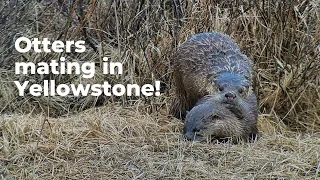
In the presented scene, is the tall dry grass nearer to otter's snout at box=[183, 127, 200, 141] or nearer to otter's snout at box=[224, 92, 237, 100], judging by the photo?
otter's snout at box=[183, 127, 200, 141]

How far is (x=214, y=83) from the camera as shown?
502 centimetres

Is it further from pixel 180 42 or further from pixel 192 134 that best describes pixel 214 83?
pixel 180 42

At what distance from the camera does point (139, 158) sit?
4.53m

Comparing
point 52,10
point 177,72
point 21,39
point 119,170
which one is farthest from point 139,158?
point 52,10

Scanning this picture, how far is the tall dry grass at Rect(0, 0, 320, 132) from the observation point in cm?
599

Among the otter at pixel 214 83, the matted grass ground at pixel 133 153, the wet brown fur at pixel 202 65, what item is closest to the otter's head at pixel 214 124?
the otter at pixel 214 83

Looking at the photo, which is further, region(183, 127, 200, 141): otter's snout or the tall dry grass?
the tall dry grass

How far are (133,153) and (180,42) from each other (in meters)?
1.99

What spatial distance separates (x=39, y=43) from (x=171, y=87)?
1482 millimetres

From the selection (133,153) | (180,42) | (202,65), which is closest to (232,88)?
(202,65)

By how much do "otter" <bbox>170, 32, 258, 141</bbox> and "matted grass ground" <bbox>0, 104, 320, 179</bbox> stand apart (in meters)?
0.22

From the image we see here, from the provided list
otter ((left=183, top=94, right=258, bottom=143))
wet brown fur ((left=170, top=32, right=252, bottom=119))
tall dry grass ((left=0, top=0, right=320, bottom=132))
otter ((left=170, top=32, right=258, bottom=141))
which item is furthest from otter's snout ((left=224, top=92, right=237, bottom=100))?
tall dry grass ((left=0, top=0, right=320, bottom=132))

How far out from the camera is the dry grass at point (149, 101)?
4434 mm

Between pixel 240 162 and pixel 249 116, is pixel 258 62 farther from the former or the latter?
pixel 240 162
